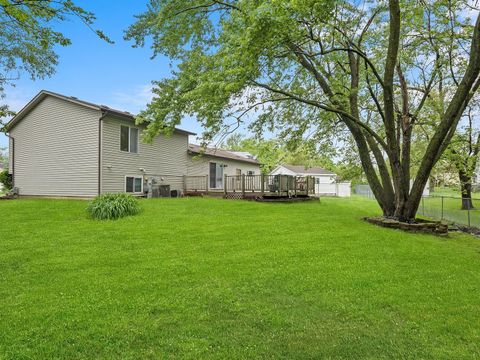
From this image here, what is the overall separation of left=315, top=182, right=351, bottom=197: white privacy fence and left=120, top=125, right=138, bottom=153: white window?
20428mm

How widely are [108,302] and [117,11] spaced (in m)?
8.06

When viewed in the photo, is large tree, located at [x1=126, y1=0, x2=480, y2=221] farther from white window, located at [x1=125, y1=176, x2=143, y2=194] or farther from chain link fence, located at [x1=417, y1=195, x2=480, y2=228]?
white window, located at [x1=125, y1=176, x2=143, y2=194]

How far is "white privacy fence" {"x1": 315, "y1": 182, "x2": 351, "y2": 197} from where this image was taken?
102 ft

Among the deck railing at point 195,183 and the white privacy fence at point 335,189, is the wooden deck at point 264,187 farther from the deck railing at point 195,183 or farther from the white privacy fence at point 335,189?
the white privacy fence at point 335,189

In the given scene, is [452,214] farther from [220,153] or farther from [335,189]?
[335,189]

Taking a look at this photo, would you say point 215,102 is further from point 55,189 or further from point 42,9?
point 55,189

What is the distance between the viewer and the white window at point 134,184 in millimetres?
15042

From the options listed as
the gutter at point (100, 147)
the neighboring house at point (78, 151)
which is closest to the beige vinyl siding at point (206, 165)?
the neighboring house at point (78, 151)

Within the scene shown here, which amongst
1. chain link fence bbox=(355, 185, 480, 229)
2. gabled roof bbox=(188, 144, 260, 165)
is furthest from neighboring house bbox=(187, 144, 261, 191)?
chain link fence bbox=(355, 185, 480, 229)

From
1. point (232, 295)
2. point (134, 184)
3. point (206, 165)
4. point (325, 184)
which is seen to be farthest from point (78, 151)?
point (325, 184)

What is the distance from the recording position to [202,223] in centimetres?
859

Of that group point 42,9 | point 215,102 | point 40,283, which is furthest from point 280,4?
point 40,283

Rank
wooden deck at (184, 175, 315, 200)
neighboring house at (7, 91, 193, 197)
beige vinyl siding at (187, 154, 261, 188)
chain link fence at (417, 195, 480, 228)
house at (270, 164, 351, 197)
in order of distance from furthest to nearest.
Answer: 1. house at (270, 164, 351, 197)
2. beige vinyl siding at (187, 154, 261, 188)
3. wooden deck at (184, 175, 315, 200)
4. neighboring house at (7, 91, 193, 197)
5. chain link fence at (417, 195, 480, 228)

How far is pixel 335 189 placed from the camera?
32094 mm
